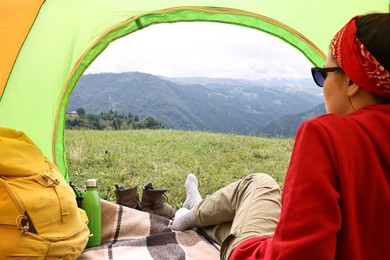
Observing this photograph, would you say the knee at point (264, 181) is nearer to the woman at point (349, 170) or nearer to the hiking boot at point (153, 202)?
the hiking boot at point (153, 202)

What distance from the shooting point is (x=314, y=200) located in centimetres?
77

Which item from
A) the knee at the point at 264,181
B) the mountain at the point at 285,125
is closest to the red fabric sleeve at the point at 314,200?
the knee at the point at 264,181

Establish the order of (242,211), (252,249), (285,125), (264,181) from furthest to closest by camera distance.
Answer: (285,125)
(264,181)
(242,211)
(252,249)

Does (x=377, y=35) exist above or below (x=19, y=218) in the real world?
above

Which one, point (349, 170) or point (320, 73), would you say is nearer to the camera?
point (349, 170)

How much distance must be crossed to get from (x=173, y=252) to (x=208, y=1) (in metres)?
1.23

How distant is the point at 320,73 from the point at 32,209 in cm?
110

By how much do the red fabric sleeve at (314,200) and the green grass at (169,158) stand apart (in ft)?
7.07

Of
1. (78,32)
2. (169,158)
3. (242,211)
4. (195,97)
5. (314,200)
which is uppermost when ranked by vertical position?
(78,32)

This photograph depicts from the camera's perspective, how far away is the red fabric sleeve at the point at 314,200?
2.52 ft

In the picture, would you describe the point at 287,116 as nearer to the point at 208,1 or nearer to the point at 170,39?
the point at 170,39

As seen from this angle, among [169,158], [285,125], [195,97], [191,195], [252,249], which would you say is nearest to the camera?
[252,249]

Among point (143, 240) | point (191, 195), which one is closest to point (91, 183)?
point (143, 240)

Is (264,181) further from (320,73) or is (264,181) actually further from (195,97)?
(195,97)
